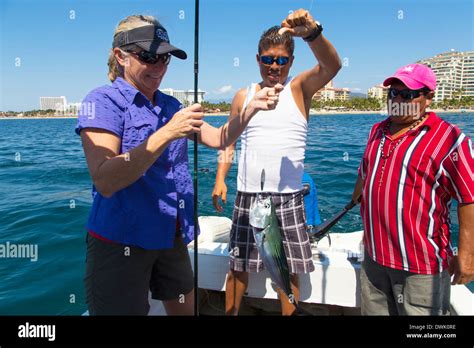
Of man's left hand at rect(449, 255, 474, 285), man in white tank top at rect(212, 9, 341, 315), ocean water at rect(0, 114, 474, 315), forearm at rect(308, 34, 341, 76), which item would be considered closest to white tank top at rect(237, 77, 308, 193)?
man in white tank top at rect(212, 9, 341, 315)

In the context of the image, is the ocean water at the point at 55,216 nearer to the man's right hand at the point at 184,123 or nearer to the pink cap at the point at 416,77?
the man's right hand at the point at 184,123

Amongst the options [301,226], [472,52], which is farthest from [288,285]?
A: [472,52]

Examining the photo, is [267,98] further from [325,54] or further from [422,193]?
[422,193]

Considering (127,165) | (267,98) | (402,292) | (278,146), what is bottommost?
(402,292)

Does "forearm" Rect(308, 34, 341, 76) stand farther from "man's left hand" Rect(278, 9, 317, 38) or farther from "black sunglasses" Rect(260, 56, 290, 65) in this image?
"black sunglasses" Rect(260, 56, 290, 65)

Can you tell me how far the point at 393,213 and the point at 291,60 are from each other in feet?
4.15

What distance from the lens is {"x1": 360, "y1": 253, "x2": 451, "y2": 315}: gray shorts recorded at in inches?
75.4

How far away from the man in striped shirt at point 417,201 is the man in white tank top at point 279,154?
54 centimetres

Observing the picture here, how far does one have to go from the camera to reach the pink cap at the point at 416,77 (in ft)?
6.52

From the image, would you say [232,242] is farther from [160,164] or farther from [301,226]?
[160,164]

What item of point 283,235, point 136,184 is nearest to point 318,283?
point 283,235

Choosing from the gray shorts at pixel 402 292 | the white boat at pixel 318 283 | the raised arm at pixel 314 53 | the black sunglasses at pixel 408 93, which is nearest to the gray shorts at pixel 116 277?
the white boat at pixel 318 283

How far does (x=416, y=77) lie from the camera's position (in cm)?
200

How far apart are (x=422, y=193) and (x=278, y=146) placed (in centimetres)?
98
